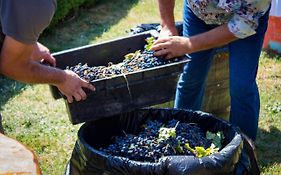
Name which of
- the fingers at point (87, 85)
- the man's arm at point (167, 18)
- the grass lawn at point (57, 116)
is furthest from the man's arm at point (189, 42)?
the grass lawn at point (57, 116)

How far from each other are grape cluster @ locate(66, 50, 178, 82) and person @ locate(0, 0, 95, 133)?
0.29ft

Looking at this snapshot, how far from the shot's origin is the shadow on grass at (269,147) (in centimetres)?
366

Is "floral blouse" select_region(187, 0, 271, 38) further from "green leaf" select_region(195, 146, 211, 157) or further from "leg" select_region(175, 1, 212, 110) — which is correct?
"green leaf" select_region(195, 146, 211, 157)

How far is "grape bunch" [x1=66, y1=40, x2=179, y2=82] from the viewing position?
257 centimetres

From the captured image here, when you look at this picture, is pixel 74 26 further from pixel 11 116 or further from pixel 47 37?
pixel 11 116

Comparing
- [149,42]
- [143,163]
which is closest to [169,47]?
[149,42]

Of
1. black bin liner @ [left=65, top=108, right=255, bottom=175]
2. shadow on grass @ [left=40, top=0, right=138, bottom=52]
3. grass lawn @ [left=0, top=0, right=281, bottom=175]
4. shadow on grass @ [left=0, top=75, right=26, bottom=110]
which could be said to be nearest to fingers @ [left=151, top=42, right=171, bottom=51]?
black bin liner @ [left=65, top=108, right=255, bottom=175]

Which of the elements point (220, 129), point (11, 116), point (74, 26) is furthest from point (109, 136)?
point (74, 26)

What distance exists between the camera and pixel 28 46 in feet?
7.24

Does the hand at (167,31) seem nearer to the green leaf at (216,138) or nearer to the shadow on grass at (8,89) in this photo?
the green leaf at (216,138)

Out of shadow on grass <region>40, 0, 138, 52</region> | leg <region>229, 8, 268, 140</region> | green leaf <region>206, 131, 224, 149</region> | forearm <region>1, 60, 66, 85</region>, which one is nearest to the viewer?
forearm <region>1, 60, 66, 85</region>

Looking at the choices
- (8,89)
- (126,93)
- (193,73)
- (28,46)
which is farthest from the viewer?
(8,89)

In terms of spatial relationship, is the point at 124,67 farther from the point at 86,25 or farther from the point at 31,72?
the point at 86,25

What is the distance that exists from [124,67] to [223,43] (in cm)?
57
